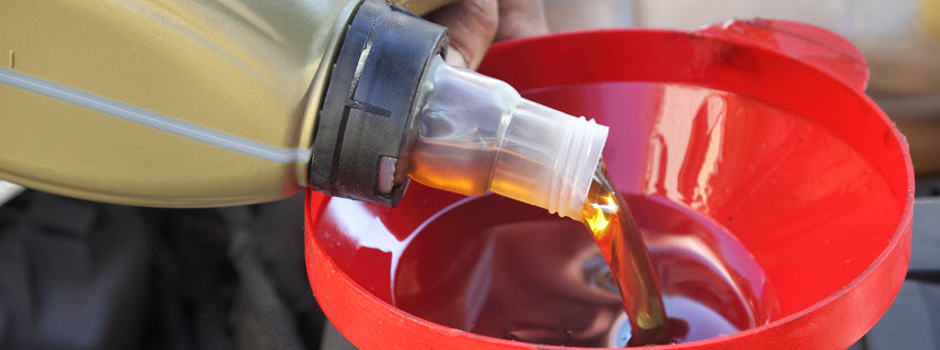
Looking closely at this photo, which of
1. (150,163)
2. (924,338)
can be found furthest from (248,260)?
(924,338)

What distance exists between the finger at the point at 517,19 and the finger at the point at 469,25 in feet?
0.39

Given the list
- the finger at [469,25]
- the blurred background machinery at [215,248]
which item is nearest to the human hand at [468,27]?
the finger at [469,25]

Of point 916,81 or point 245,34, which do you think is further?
point 916,81

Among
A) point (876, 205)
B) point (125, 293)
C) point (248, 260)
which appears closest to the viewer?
point (876, 205)

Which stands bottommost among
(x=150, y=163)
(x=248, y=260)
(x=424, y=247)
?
(x=248, y=260)

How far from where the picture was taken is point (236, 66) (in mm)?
333

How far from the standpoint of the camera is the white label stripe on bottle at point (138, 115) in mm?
336

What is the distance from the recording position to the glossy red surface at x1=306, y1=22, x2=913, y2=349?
43 cm

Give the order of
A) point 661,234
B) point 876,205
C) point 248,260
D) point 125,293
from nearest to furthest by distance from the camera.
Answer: point 876,205, point 661,234, point 125,293, point 248,260

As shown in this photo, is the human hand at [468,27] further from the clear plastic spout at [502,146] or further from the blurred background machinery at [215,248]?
the blurred background machinery at [215,248]

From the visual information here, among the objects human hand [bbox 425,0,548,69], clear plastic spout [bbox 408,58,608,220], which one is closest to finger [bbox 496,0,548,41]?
human hand [bbox 425,0,548,69]

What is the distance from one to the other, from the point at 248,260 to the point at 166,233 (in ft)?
0.31

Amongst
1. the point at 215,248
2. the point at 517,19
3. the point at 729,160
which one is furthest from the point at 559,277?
the point at 215,248

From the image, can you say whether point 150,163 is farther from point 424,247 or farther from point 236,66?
point 424,247
